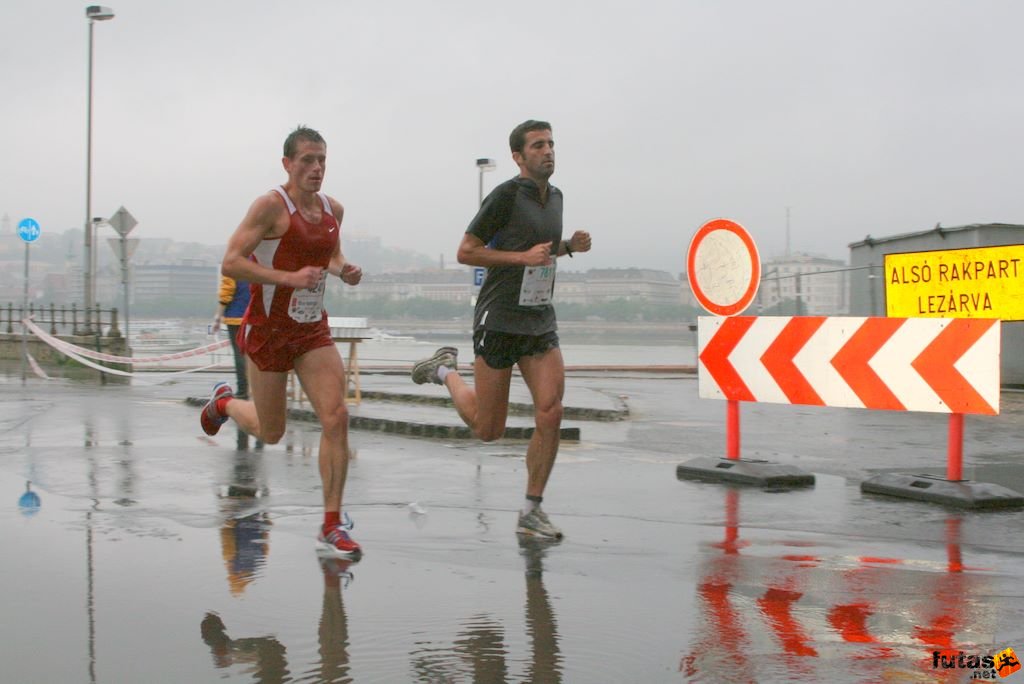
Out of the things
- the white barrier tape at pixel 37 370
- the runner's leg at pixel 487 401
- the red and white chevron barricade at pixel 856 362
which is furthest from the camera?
the white barrier tape at pixel 37 370

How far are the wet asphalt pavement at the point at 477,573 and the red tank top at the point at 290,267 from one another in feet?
3.63

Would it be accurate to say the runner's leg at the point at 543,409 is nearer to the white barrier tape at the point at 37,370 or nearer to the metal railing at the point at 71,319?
the white barrier tape at the point at 37,370

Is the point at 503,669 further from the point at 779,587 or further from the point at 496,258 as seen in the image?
the point at 496,258

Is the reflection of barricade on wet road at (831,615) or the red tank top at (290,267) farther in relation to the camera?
the red tank top at (290,267)

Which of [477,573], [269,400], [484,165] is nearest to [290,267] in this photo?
[269,400]

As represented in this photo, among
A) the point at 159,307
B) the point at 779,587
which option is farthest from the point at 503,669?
the point at 159,307

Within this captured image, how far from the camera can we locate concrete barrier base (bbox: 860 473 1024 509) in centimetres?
788

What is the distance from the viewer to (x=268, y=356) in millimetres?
6391

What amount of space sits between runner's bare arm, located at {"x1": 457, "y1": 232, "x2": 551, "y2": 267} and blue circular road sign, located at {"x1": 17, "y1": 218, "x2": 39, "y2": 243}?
22.5 m

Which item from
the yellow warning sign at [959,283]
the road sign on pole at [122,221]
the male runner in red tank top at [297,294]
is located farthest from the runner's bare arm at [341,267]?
the road sign on pole at [122,221]

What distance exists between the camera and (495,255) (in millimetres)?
6598

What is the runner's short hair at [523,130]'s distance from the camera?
6770mm

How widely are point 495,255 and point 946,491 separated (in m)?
3.48

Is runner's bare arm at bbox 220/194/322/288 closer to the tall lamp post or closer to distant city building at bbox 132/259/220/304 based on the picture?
the tall lamp post
